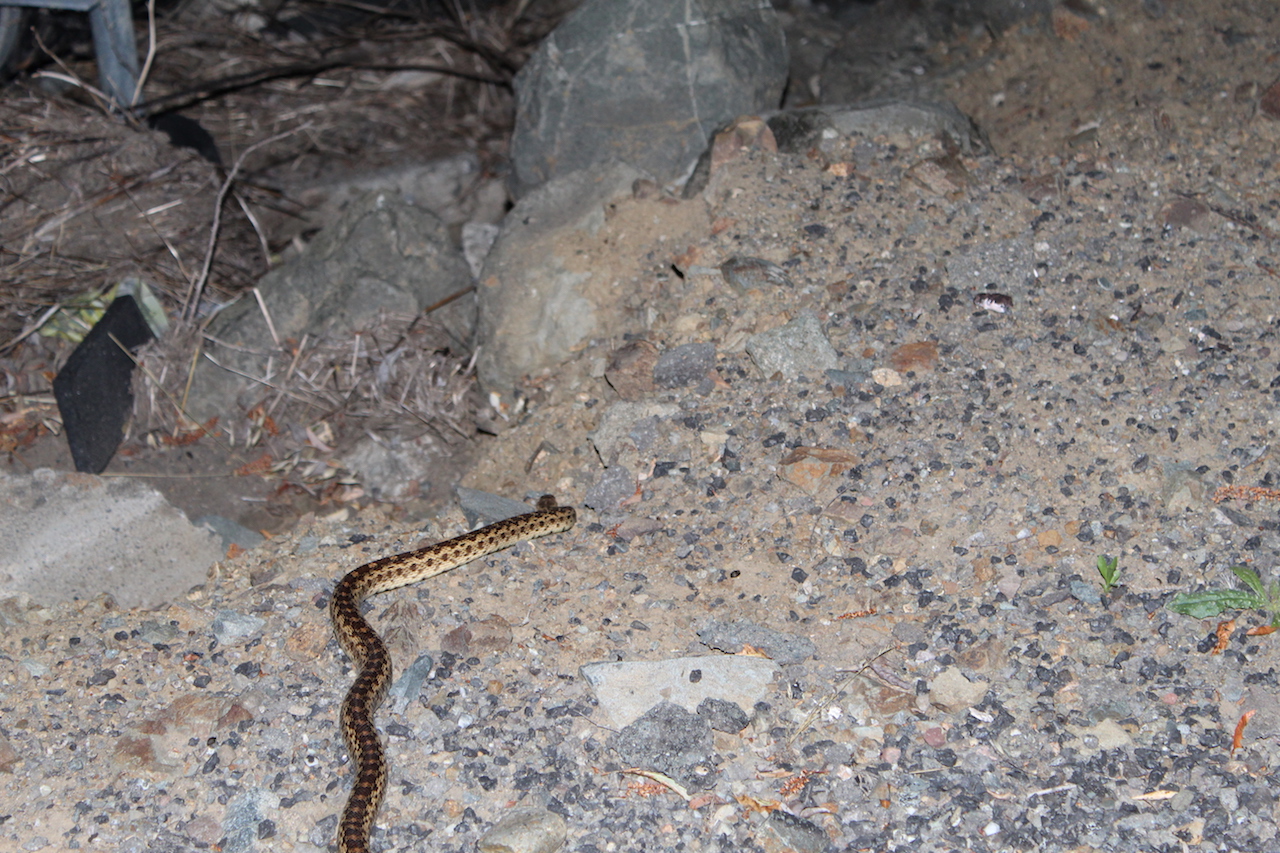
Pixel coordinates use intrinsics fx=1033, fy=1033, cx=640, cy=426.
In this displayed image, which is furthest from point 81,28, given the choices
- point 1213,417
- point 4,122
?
point 1213,417

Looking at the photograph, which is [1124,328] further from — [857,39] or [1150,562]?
[857,39]

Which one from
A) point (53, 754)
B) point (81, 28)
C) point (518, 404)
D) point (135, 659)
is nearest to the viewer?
point (53, 754)

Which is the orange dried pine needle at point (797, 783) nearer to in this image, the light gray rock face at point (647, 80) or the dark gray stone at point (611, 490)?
the dark gray stone at point (611, 490)

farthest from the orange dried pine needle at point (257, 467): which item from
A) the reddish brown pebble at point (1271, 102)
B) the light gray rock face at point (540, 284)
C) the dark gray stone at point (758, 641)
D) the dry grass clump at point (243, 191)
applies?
the reddish brown pebble at point (1271, 102)

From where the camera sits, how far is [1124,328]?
507 centimetres

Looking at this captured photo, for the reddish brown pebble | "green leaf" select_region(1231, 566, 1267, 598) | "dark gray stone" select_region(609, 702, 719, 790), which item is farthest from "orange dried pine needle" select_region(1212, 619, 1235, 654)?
the reddish brown pebble

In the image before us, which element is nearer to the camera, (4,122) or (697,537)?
(697,537)

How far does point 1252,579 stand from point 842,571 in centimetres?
156

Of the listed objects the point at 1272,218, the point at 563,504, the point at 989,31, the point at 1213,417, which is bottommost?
the point at 563,504

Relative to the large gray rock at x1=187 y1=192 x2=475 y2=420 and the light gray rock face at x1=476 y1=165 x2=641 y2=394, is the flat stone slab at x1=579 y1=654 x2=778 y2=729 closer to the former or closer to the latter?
the light gray rock face at x1=476 y1=165 x2=641 y2=394

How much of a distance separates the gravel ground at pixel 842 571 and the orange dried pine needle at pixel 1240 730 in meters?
0.01

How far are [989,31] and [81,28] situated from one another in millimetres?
7680

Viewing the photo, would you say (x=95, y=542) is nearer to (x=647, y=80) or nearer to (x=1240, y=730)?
(x=647, y=80)

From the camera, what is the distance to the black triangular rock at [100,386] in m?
6.05
